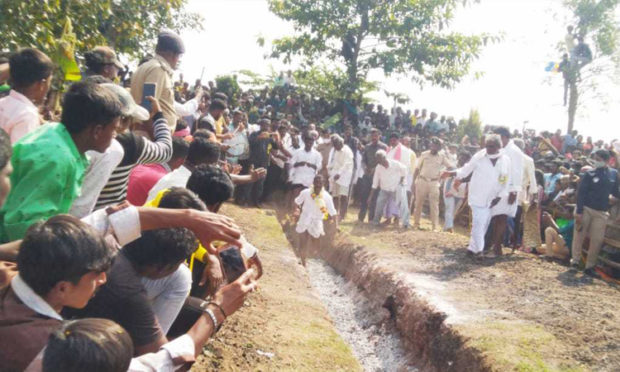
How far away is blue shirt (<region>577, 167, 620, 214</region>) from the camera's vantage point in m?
8.23

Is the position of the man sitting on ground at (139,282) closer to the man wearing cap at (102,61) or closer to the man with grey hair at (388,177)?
the man wearing cap at (102,61)

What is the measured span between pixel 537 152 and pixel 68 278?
58.5 feet

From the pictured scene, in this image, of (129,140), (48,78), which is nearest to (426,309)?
(129,140)

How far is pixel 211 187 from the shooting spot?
3.44 meters

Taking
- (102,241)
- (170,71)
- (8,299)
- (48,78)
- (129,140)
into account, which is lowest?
(8,299)

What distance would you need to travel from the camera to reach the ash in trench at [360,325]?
269 inches

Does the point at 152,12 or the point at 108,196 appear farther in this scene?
the point at 152,12

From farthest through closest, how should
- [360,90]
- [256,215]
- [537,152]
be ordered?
[360,90] < [537,152] < [256,215]

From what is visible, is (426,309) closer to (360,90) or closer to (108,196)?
(108,196)

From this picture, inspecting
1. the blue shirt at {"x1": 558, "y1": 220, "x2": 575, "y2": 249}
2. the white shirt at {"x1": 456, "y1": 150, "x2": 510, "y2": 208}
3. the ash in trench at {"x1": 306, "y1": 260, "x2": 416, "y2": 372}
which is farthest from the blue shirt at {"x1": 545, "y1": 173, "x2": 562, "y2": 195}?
the ash in trench at {"x1": 306, "y1": 260, "x2": 416, "y2": 372}

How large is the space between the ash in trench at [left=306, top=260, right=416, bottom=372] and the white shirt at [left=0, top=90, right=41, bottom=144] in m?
4.81

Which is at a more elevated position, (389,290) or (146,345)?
(146,345)

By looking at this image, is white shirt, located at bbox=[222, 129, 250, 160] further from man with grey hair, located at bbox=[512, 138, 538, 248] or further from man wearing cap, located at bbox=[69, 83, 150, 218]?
man wearing cap, located at bbox=[69, 83, 150, 218]

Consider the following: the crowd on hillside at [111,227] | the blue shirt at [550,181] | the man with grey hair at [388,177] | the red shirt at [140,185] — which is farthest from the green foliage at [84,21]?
the blue shirt at [550,181]
